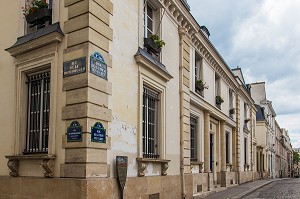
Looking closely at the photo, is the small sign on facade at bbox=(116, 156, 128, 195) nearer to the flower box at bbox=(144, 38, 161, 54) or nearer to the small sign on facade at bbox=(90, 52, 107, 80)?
the small sign on facade at bbox=(90, 52, 107, 80)

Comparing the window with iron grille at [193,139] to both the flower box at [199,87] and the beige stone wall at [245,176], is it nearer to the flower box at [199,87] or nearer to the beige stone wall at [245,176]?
the flower box at [199,87]

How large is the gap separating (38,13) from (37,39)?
0.65 metres

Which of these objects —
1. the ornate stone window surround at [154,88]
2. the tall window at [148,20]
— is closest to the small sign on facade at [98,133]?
the ornate stone window surround at [154,88]

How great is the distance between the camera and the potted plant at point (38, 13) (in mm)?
7727

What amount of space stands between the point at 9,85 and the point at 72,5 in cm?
262

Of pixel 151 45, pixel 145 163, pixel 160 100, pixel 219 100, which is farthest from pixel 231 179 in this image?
pixel 151 45

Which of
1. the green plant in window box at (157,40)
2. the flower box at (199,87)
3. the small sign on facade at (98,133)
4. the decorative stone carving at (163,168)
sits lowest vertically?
the decorative stone carving at (163,168)

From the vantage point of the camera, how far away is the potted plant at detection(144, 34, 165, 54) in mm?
9656

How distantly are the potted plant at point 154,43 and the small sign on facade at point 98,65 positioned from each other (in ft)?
8.33

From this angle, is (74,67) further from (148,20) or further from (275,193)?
(275,193)

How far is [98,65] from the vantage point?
714cm

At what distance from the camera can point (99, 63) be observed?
7188 mm

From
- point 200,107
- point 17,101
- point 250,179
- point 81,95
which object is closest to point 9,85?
point 17,101

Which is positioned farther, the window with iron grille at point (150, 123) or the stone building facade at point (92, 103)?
the window with iron grille at point (150, 123)
